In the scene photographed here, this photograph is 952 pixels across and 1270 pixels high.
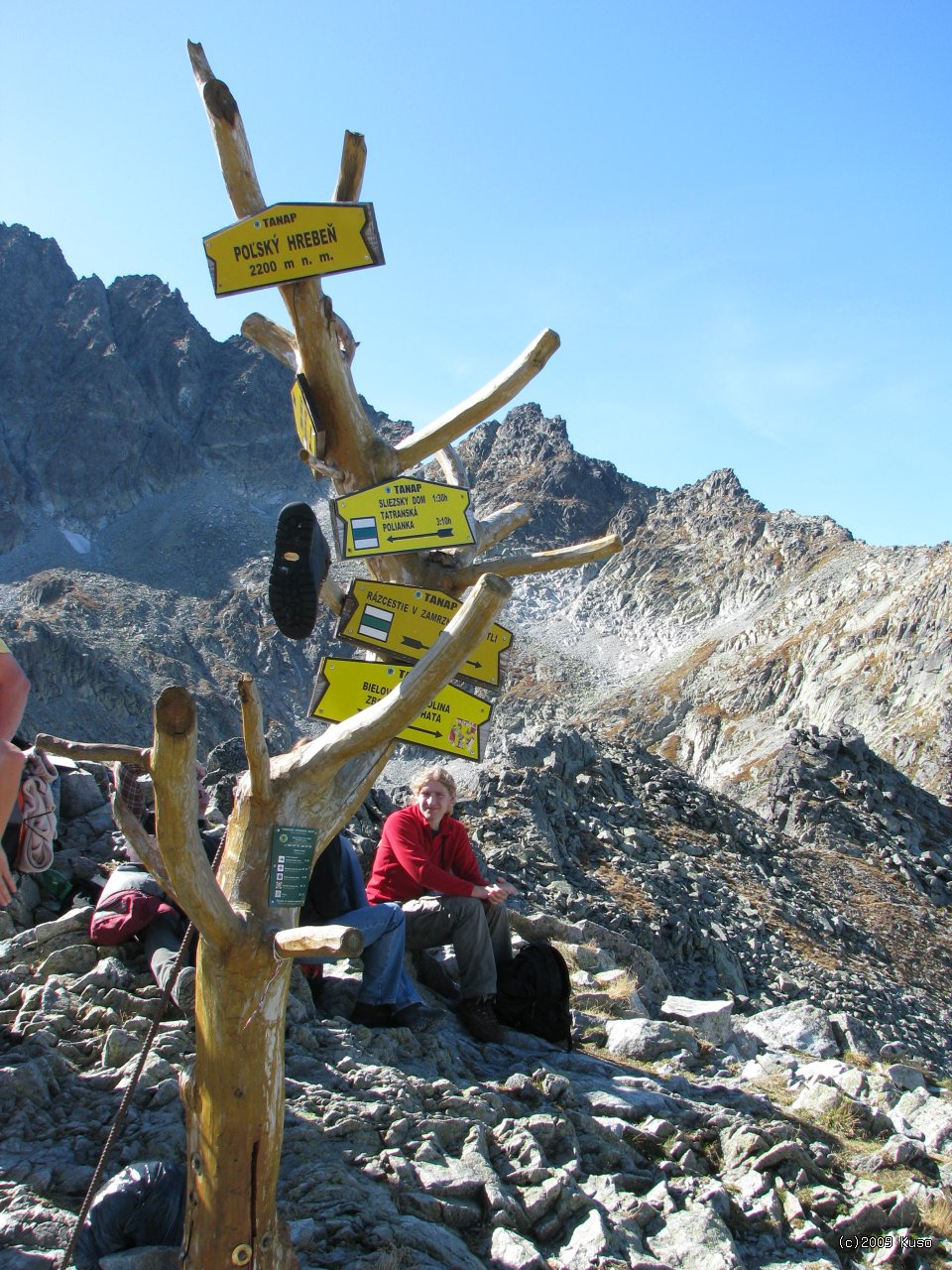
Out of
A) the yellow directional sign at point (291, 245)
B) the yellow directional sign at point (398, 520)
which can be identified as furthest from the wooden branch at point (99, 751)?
the yellow directional sign at point (291, 245)

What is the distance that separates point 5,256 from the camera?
131 m

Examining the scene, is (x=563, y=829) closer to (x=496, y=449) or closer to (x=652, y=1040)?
(x=652, y=1040)

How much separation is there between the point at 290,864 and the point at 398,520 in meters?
1.93

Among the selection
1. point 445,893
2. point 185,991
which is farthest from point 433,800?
point 185,991

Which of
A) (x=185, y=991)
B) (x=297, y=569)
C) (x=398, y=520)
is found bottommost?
(x=185, y=991)

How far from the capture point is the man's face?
22.3 ft

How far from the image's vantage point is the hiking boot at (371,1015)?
6.07 m

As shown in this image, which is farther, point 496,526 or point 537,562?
point 496,526

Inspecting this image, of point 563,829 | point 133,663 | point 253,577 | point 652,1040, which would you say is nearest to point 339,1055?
point 652,1040

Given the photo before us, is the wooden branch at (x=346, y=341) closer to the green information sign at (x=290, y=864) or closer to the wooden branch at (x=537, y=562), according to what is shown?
the wooden branch at (x=537, y=562)

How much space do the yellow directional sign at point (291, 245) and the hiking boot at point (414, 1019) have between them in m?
4.33

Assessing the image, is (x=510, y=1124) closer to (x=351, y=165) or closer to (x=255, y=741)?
(x=255, y=741)

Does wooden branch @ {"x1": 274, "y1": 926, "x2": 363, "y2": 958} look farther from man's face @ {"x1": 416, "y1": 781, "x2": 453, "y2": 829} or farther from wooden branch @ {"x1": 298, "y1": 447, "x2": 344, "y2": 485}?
man's face @ {"x1": 416, "y1": 781, "x2": 453, "y2": 829}

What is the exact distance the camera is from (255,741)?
3.51 metres
